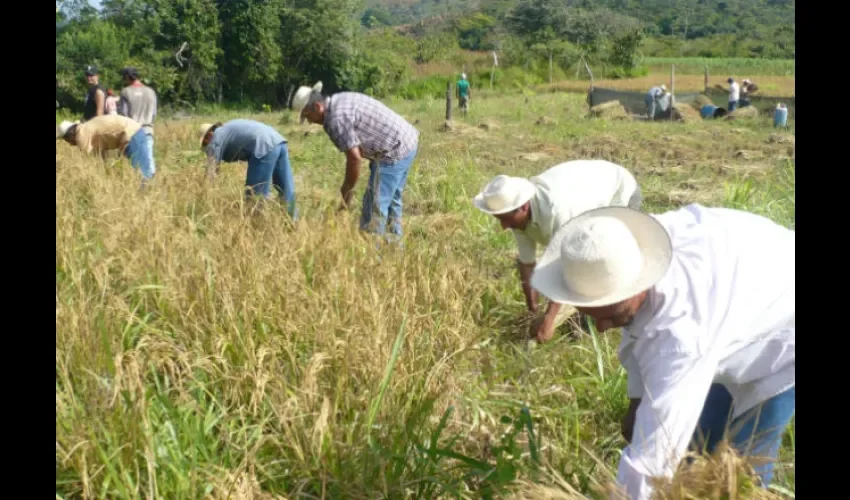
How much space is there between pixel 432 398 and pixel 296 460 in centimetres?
45

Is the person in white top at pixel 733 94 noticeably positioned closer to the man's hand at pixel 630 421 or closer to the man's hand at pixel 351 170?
the man's hand at pixel 351 170

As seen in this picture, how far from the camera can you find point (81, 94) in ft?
85.6

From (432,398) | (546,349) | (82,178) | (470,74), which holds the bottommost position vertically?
(546,349)

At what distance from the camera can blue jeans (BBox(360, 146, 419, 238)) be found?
4488 mm

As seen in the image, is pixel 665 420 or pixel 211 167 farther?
pixel 211 167

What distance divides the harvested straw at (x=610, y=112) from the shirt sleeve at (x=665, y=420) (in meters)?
14.9

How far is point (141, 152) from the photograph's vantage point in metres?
6.39

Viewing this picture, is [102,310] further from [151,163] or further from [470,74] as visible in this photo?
[470,74]

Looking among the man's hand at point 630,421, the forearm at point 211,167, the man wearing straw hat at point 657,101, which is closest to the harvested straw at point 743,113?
the man wearing straw hat at point 657,101

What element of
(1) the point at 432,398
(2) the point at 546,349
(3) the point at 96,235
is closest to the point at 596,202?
(2) the point at 546,349

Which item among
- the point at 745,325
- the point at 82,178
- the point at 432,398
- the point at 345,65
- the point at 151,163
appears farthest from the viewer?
the point at 345,65

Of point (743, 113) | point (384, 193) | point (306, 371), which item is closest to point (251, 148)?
point (384, 193)

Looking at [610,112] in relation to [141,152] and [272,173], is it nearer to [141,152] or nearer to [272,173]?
[141,152]

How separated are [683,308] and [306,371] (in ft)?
3.93
